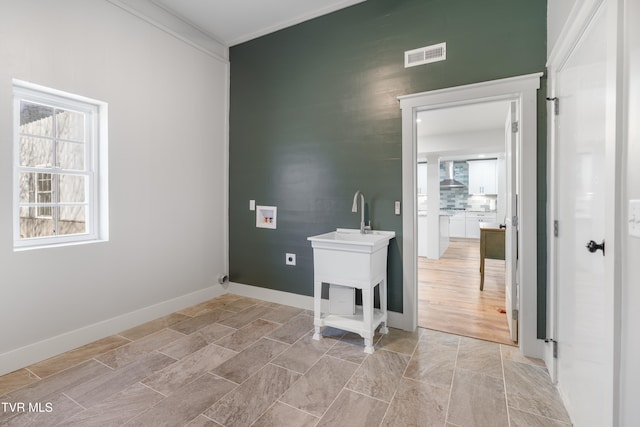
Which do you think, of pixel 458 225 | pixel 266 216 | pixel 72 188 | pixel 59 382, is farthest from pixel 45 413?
pixel 458 225

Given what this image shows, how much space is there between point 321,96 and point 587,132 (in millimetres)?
2314

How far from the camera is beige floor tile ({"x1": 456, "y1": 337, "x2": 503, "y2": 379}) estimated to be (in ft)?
6.97

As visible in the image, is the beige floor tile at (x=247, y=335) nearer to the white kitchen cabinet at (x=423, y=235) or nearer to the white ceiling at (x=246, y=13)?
the white ceiling at (x=246, y=13)

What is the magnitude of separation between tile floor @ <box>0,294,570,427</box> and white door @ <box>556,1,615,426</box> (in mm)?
367

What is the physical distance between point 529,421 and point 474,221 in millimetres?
8074

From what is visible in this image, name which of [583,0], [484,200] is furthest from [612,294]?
[484,200]

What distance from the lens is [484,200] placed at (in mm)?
9211

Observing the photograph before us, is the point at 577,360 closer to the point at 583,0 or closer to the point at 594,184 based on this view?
the point at 594,184

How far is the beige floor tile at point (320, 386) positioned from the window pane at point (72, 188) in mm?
2400

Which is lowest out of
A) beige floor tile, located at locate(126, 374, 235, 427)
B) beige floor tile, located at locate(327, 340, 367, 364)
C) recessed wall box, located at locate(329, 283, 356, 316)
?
beige floor tile, located at locate(126, 374, 235, 427)

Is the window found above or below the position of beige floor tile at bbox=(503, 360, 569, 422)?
above

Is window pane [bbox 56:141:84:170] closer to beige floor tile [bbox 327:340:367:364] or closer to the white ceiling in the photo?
the white ceiling

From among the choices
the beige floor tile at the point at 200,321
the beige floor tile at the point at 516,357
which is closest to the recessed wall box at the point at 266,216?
the beige floor tile at the point at 200,321

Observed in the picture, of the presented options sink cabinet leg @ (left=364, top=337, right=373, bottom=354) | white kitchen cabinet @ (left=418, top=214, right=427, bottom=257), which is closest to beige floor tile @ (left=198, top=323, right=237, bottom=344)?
sink cabinet leg @ (left=364, top=337, right=373, bottom=354)
